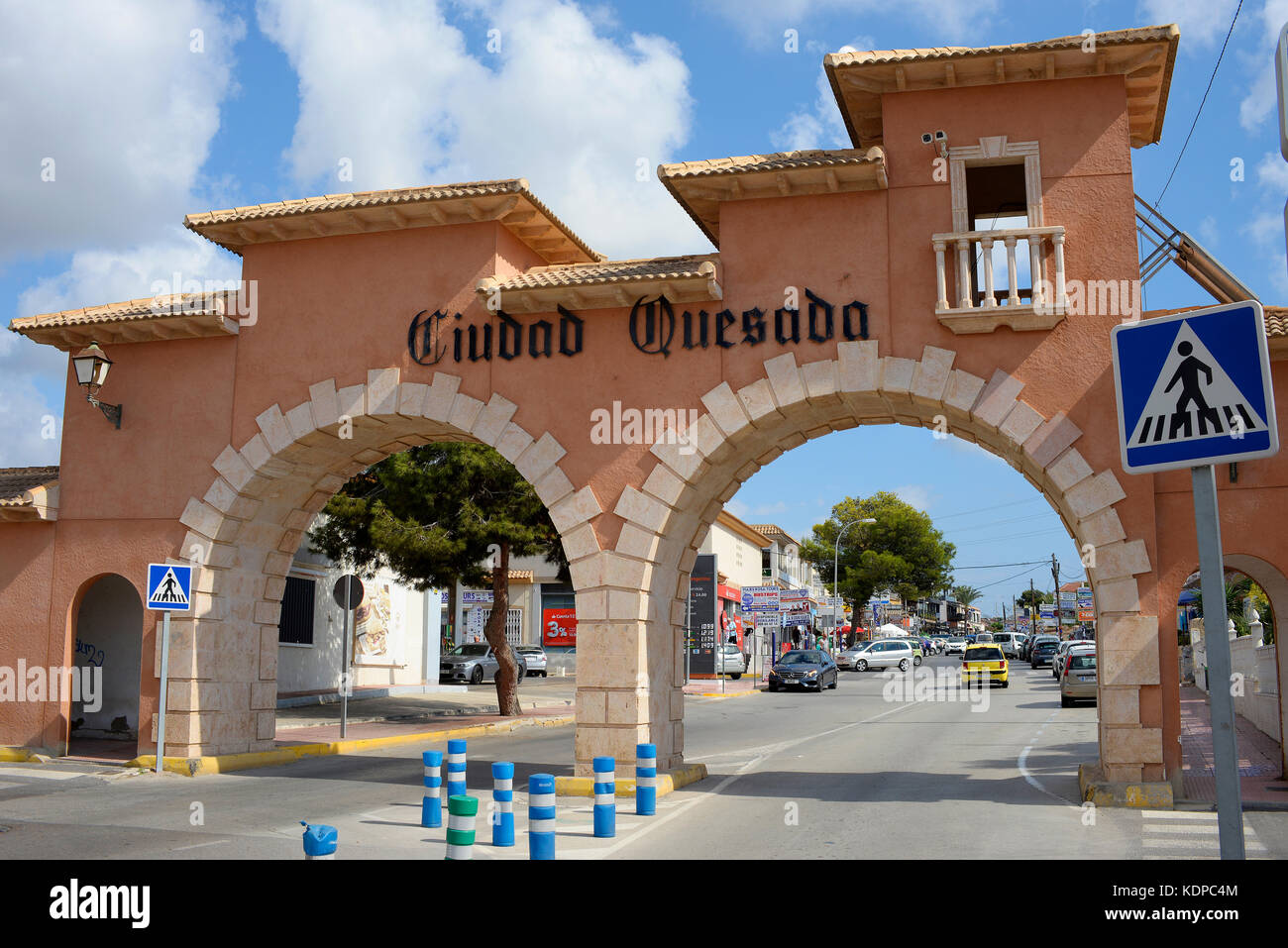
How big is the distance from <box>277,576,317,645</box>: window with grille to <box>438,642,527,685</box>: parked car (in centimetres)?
1020

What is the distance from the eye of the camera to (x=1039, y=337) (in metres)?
12.5

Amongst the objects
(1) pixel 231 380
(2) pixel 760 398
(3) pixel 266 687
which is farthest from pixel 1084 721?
(1) pixel 231 380

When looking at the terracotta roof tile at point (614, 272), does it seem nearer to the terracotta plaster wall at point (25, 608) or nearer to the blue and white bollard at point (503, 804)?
the blue and white bollard at point (503, 804)

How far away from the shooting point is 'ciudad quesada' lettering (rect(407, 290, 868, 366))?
13.1 m

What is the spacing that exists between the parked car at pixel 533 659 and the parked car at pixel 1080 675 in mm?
21882

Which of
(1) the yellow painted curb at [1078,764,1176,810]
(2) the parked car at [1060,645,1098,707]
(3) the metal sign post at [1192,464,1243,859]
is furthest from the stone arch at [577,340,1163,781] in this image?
(2) the parked car at [1060,645,1098,707]

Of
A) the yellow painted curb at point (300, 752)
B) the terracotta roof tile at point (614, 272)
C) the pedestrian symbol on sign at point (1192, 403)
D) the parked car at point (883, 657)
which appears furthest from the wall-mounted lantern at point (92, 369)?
the parked car at point (883, 657)

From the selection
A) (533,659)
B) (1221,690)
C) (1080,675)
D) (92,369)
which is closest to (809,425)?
(92,369)

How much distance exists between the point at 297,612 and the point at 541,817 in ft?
60.7

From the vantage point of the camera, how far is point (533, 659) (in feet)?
144

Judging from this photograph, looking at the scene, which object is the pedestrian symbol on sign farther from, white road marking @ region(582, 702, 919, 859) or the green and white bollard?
white road marking @ region(582, 702, 919, 859)

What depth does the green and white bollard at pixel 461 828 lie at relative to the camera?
24.9 feet

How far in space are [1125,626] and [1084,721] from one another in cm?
1322
